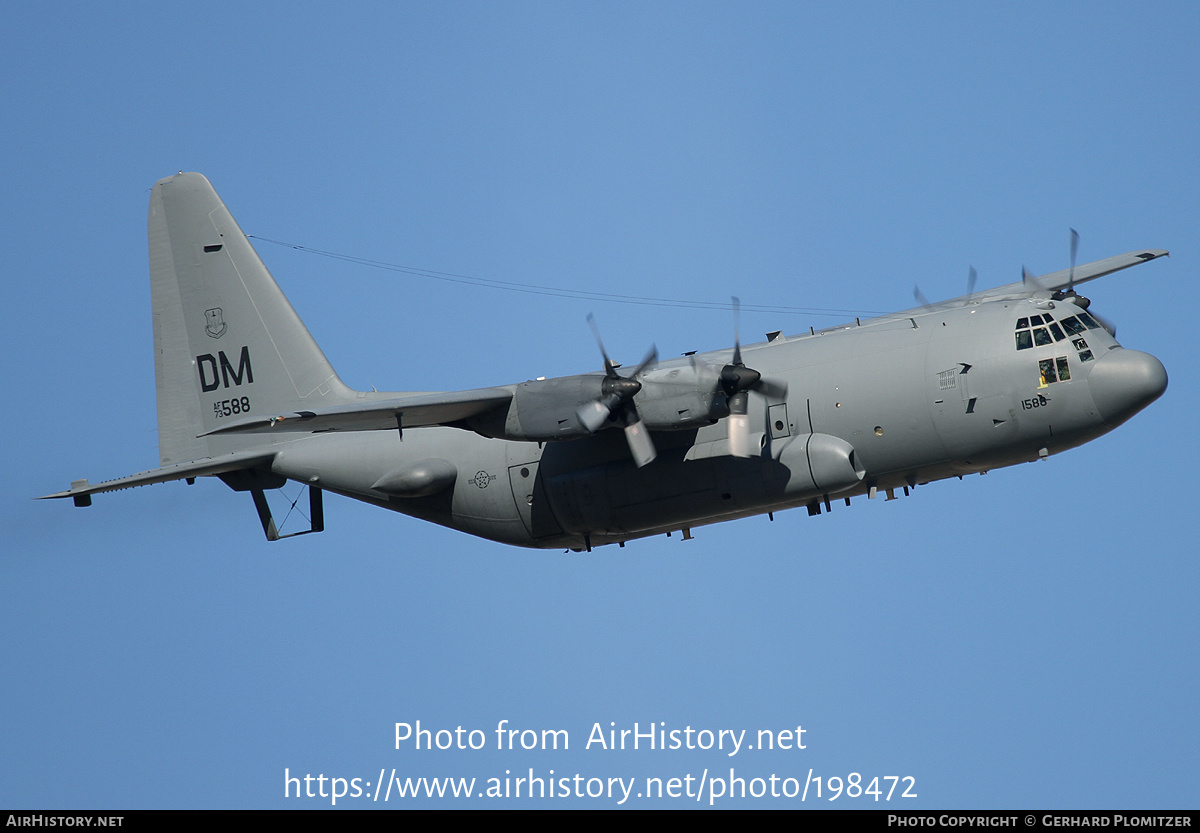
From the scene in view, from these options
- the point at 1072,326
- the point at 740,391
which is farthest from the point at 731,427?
the point at 1072,326

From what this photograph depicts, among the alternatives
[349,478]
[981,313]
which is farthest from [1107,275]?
[349,478]

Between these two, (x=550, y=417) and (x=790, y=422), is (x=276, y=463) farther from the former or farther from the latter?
(x=790, y=422)

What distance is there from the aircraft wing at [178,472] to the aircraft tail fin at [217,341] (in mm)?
1136

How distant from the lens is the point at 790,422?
2297 cm

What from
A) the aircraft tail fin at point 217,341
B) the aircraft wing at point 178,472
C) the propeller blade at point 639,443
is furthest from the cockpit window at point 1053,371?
the aircraft wing at point 178,472

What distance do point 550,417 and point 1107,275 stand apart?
13535 millimetres

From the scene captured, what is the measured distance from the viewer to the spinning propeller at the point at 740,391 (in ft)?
70.9

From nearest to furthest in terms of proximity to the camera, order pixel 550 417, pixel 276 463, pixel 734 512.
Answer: pixel 550 417
pixel 734 512
pixel 276 463

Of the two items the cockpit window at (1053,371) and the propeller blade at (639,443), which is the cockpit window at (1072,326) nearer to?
the cockpit window at (1053,371)

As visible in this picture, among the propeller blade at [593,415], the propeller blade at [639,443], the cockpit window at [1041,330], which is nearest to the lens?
the propeller blade at [593,415]

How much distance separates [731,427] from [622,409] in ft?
6.32

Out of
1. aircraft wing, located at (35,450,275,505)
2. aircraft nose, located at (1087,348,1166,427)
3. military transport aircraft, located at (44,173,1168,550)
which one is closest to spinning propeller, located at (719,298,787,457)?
military transport aircraft, located at (44,173,1168,550)

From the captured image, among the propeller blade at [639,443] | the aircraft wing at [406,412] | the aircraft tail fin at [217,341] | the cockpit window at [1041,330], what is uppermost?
the aircraft tail fin at [217,341]
